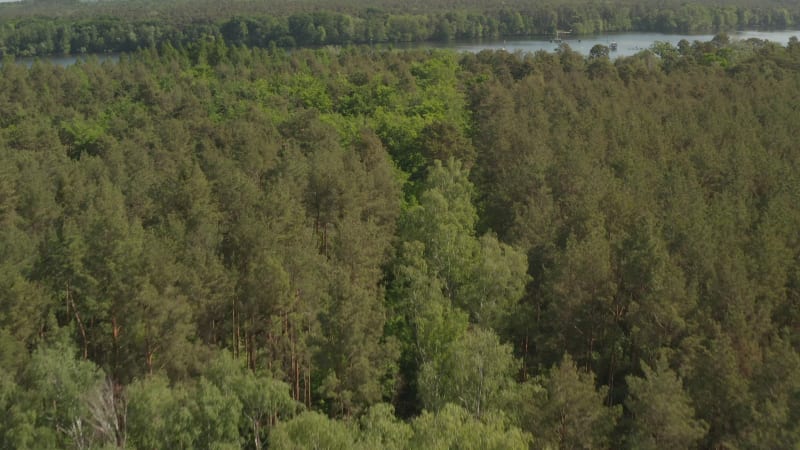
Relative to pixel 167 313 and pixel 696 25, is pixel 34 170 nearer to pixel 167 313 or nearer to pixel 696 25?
pixel 167 313

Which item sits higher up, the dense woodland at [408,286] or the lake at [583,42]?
the lake at [583,42]

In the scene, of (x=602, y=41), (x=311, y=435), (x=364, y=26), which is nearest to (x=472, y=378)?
(x=311, y=435)

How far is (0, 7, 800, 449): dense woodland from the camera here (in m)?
19.9

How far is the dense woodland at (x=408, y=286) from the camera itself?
1991cm

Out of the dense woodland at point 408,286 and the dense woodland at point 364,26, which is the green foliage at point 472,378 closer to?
the dense woodland at point 408,286

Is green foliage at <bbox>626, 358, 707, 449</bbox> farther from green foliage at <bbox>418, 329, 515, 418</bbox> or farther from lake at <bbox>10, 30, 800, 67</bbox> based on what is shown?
lake at <bbox>10, 30, 800, 67</bbox>

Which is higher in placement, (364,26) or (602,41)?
(364,26)

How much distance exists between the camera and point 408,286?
32.3 metres

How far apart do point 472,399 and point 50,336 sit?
14.2 meters

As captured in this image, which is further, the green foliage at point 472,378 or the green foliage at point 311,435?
the green foliage at point 472,378

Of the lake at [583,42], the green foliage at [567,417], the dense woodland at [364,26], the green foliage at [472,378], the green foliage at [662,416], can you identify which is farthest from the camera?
the dense woodland at [364,26]

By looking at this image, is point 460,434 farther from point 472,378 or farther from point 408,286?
point 408,286

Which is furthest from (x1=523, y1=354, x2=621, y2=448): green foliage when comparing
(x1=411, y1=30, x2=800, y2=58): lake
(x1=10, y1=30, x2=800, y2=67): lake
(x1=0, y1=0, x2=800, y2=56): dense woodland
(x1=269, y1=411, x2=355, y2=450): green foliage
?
(x1=0, y1=0, x2=800, y2=56): dense woodland

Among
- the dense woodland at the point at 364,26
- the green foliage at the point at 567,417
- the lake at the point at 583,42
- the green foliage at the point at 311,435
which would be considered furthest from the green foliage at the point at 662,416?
the dense woodland at the point at 364,26
